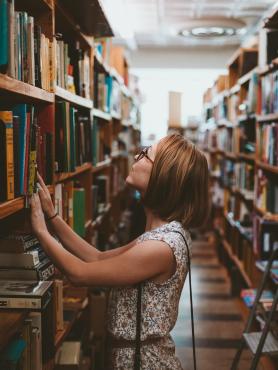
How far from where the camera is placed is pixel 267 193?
3.50m

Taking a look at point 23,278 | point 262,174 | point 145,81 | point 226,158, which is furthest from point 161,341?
point 145,81

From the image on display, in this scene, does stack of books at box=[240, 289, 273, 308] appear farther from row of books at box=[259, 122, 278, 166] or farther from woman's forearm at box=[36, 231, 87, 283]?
woman's forearm at box=[36, 231, 87, 283]

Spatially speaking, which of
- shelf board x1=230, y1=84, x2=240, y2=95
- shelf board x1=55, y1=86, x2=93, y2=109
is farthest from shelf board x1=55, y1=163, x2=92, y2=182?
shelf board x1=230, y1=84, x2=240, y2=95

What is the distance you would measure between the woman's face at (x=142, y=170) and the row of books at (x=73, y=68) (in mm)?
742

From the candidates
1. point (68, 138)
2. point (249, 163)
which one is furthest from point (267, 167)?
point (68, 138)

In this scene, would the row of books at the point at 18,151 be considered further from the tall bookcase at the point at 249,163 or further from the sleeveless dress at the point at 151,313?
the tall bookcase at the point at 249,163

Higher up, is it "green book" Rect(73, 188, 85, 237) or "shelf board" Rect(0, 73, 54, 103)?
"shelf board" Rect(0, 73, 54, 103)

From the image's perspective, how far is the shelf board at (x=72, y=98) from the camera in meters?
2.06

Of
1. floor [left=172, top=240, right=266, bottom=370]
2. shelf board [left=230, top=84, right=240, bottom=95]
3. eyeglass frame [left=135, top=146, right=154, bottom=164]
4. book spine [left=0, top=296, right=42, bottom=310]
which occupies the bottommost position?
floor [left=172, top=240, right=266, bottom=370]

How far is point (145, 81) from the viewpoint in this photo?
11.0 meters

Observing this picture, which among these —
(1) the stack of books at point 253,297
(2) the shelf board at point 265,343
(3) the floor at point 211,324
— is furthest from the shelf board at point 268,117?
(3) the floor at point 211,324

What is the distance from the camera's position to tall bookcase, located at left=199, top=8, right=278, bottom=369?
11.0 feet

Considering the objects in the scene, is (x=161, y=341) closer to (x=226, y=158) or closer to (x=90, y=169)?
(x=90, y=169)

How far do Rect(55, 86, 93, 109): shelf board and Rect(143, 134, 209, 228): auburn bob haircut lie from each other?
26.5 inches
